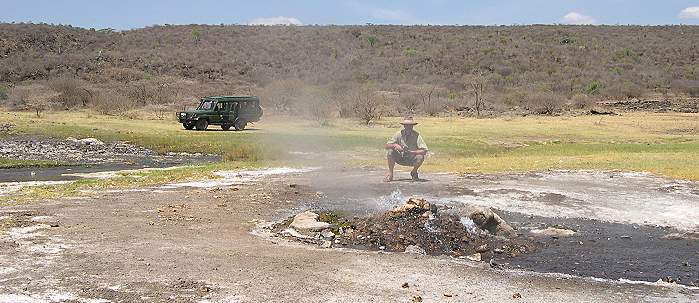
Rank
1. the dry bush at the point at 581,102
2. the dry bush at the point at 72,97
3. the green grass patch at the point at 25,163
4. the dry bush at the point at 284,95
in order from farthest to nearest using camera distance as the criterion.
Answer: the dry bush at the point at 581,102 → the dry bush at the point at 72,97 → the dry bush at the point at 284,95 → the green grass patch at the point at 25,163

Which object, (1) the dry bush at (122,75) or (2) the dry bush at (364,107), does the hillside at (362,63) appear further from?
(2) the dry bush at (364,107)

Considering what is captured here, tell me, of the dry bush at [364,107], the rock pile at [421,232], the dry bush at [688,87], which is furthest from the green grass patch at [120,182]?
the dry bush at [688,87]

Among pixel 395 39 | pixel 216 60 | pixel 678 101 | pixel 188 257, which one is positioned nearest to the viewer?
pixel 188 257

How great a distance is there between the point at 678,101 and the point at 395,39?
1534 inches

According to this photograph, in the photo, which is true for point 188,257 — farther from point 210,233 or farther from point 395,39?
point 395,39

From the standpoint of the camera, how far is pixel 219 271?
8.31m

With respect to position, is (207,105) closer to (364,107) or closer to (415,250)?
(364,107)

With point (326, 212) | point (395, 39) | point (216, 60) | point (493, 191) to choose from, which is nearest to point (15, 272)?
point (326, 212)

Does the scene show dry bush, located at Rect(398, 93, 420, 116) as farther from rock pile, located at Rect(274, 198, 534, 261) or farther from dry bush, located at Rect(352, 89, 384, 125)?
rock pile, located at Rect(274, 198, 534, 261)

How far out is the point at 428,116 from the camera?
1745 inches

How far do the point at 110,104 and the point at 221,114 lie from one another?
9979 mm

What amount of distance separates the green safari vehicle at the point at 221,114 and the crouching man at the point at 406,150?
20.1m

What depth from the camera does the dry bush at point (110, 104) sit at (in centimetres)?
4147

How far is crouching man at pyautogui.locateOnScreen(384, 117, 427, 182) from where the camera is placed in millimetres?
15922
